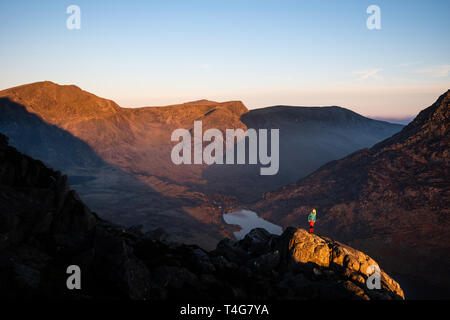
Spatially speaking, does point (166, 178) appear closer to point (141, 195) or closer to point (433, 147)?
point (141, 195)

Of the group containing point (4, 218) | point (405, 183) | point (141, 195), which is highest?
point (4, 218)

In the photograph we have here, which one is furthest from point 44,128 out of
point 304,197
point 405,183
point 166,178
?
point 405,183

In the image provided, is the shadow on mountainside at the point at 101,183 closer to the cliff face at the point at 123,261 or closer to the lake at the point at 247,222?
the lake at the point at 247,222

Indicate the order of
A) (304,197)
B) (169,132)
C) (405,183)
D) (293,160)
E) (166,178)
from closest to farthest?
(405,183) < (304,197) < (166,178) < (293,160) < (169,132)

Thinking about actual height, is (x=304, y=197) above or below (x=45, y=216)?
below
